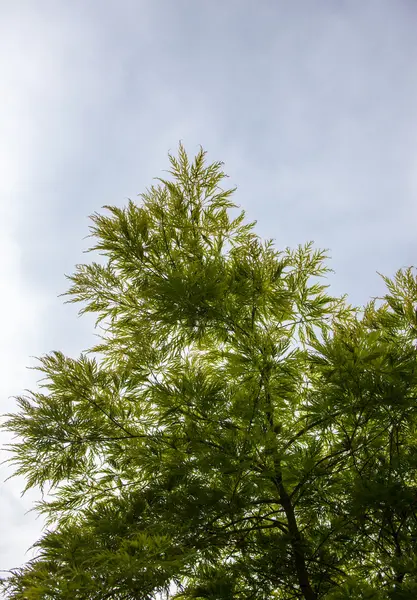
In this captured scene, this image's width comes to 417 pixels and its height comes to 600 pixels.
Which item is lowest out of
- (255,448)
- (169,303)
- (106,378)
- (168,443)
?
(255,448)

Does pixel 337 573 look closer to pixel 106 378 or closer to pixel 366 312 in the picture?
pixel 366 312

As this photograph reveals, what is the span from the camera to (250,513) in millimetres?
3391

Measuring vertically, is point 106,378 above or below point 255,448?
above

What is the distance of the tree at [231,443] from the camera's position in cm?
252

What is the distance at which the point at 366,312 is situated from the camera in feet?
11.6

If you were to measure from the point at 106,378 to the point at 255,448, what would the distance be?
129cm

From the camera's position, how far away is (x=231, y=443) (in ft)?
9.11

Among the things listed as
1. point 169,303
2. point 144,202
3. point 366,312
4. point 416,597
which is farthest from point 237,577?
point 144,202

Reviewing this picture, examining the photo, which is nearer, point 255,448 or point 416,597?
point 416,597

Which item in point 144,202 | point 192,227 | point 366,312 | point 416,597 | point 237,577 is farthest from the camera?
point 144,202

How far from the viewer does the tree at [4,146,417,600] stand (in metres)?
2.52

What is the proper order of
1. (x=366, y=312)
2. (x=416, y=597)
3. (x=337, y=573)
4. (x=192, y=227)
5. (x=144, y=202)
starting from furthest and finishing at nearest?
(x=144, y=202) < (x=192, y=227) < (x=366, y=312) < (x=337, y=573) < (x=416, y=597)

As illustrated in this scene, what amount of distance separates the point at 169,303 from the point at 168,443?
3.46 ft

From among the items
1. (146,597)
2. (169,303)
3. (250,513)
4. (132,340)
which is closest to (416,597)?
(146,597)
